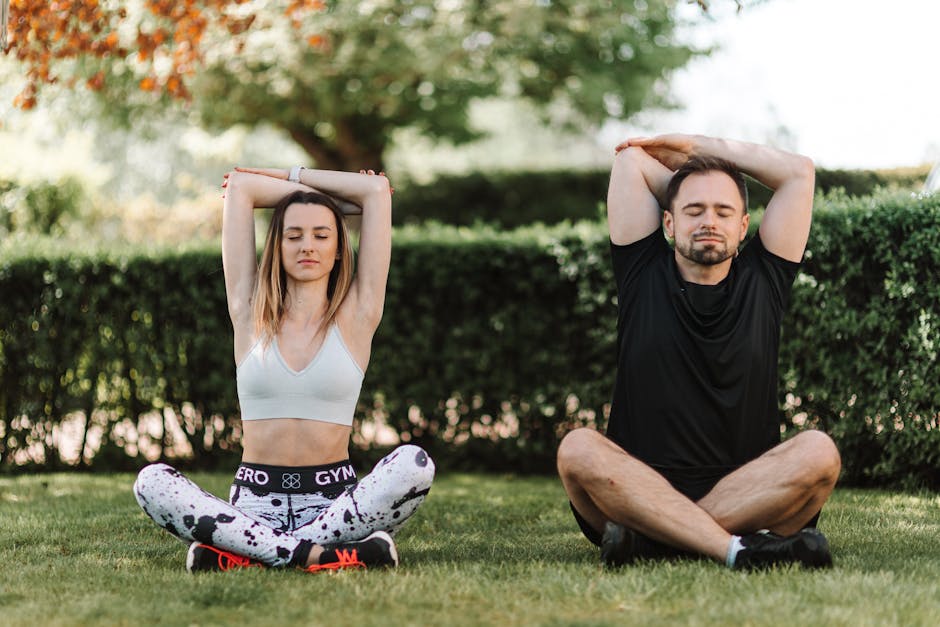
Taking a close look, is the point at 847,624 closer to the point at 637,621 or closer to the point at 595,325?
the point at 637,621

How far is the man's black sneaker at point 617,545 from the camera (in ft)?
12.2

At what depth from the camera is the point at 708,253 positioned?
156 inches

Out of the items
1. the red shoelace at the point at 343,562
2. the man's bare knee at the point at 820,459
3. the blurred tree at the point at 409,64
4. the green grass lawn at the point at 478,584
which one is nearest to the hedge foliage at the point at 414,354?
the green grass lawn at the point at 478,584

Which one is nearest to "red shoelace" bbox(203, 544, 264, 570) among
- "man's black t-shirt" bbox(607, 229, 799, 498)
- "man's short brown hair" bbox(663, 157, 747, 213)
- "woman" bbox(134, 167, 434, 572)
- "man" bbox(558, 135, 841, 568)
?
"woman" bbox(134, 167, 434, 572)

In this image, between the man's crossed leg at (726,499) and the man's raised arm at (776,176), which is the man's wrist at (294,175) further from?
the man's crossed leg at (726,499)

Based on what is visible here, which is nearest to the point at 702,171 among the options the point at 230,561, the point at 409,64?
the point at 230,561

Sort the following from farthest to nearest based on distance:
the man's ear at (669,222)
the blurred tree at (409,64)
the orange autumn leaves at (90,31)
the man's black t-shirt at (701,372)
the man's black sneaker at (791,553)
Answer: the blurred tree at (409,64) < the orange autumn leaves at (90,31) < the man's ear at (669,222) < the man's black t-shirt at (701,372) < the man's black sneaker at (791,553)

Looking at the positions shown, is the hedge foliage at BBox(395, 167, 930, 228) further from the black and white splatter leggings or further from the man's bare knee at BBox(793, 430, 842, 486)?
the man's bare knee at BBox(793, 430, 842, 486)

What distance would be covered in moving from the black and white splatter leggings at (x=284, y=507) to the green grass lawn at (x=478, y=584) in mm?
141

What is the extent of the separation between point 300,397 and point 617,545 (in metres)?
1.40

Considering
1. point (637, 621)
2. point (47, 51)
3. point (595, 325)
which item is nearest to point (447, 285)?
point (595, 325)

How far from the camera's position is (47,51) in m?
6.55

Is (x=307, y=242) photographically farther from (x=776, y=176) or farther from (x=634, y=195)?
(x=776, y=176)

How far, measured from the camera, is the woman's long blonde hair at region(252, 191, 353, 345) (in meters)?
4.18
